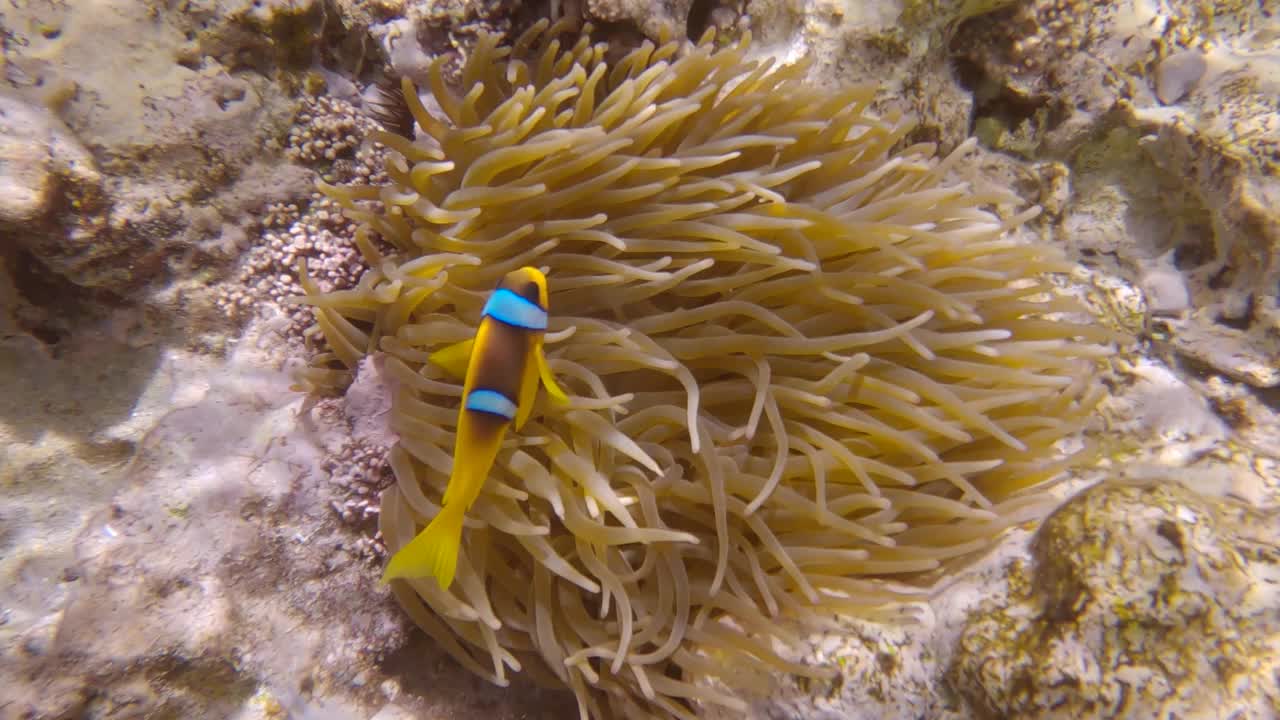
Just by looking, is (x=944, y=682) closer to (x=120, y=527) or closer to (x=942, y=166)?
(x=942, y=166)

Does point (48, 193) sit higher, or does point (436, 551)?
point (48, 193)

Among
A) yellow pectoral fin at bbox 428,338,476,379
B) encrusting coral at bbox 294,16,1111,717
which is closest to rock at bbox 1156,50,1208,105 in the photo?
encrusting coral at bbox 294,16,1111,717

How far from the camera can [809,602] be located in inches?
67.3

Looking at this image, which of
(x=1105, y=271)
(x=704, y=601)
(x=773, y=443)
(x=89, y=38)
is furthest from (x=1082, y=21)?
(x=89, y=38)

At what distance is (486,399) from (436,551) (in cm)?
33

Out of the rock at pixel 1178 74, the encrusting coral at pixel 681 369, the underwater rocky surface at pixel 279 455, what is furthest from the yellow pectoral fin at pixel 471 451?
the rock at pixel 1178 74

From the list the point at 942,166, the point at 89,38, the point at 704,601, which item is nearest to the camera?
the point at 89,38

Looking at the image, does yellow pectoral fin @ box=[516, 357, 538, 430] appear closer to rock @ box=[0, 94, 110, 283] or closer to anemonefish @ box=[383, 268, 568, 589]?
anemonefish @ box=[383, 268, 568, 589]

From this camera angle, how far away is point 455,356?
58.2 inches

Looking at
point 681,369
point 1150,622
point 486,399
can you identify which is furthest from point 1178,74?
point 486,399

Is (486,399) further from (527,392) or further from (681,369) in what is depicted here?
(681,369)

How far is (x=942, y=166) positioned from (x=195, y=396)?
6.71 feet

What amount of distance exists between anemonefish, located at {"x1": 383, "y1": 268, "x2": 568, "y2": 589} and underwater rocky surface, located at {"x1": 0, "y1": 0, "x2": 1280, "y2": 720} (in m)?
0.35

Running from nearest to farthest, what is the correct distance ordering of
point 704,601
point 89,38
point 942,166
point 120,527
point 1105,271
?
point 120,527, point 89,38, point 704,601, point 942,166, point 1105,271
